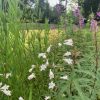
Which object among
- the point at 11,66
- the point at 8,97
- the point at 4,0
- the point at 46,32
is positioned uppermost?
the point at 4,0

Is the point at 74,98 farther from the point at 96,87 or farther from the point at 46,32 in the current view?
the point at 46,32

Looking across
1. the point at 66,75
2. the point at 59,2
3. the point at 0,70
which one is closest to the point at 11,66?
the point at 0,70

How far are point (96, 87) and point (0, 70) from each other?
2.92 ft

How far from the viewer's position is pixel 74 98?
119 inches

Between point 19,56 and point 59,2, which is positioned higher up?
point 59,2

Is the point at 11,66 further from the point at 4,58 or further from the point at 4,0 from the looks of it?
the point at 4,0

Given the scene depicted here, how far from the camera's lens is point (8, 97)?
321 centimetres

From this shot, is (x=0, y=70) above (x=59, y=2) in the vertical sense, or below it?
below

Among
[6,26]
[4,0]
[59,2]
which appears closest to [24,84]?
[6,26]

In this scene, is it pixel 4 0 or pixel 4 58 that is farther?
pixel 4 0

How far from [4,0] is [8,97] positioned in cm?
110

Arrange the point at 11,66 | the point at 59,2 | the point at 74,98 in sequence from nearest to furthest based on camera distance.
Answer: the point at 74,98, the point at 11,66, the point at 59,2

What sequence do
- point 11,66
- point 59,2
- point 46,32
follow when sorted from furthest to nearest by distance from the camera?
point 59,2 < point 46,32 < point 11,66

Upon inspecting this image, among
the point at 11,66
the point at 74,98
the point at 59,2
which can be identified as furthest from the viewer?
the point at 59,2
